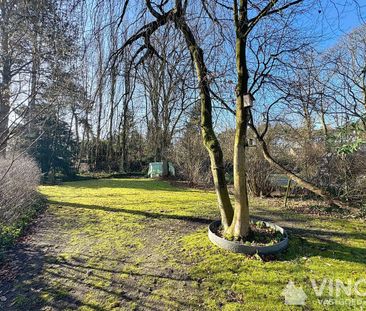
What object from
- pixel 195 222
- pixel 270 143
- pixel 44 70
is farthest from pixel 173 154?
pixel 44 70

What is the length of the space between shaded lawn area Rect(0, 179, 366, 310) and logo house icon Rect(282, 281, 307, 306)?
0.06 metres

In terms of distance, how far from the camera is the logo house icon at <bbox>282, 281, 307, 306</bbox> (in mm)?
2094

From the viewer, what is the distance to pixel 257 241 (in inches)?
126

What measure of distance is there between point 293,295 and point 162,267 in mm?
1362

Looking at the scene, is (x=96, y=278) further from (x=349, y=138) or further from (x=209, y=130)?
(x=349, y=138)

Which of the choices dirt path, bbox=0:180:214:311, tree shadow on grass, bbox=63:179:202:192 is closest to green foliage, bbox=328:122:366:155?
dirt path, bbox=0:180:214:311

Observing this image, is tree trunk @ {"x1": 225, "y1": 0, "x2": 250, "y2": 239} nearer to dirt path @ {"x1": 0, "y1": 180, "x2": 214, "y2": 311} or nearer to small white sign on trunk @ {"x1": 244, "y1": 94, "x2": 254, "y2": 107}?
small white sign on trunk @ {"x1": 244, "y1": 94, "x2": 254, "y2": 107}

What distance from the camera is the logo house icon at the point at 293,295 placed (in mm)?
2094

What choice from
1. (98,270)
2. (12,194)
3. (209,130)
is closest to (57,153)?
(12,194)

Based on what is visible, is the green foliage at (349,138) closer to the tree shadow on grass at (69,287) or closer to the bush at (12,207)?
the tree shadow on grass at (69,287)

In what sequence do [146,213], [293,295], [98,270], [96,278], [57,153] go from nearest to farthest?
1. [293,295]
2. [96,278]
3. [98,270]
4. [146,213]
5. [57,153]

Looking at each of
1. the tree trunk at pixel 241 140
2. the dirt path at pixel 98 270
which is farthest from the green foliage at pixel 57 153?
the tree trunk at pixel 241 140

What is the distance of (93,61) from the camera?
269cm

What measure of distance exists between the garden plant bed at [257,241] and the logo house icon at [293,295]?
61cm
